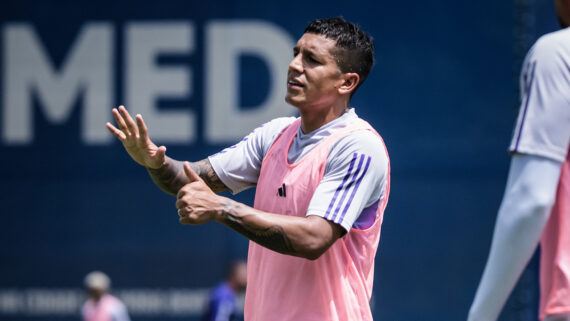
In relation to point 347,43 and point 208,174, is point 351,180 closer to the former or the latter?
point 347,43

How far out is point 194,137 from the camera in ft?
30.4

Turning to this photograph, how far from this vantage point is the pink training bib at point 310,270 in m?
3.06

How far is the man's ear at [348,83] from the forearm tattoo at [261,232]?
0.69 meters

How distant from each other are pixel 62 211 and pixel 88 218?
303 mm

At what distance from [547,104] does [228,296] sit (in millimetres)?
6474

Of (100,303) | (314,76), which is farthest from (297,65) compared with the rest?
(100,303)

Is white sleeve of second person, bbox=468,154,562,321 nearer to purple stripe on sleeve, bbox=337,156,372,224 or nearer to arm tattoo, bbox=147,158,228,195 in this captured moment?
purple stripe on sleeve, bbox=337,156,372,224

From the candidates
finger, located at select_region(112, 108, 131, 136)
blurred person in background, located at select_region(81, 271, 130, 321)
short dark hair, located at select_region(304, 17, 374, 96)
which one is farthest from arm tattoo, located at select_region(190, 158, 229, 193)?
blurred person in background, located at select_region(81, 271, 130, 321)

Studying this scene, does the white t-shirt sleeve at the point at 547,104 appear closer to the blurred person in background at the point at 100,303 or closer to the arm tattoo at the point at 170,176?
the arm tattoo at the point at 170,176

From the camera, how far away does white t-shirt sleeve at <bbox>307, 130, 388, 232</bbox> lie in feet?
9.63

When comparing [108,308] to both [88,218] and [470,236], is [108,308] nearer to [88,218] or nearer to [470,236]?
[88,218]

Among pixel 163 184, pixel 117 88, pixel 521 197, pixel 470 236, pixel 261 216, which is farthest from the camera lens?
pixel 117 88

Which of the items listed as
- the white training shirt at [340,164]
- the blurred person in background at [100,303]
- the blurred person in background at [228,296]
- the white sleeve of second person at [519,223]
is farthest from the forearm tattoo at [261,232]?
the blurred person in background at [100,303]

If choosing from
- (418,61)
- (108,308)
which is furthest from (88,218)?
(418,61)
